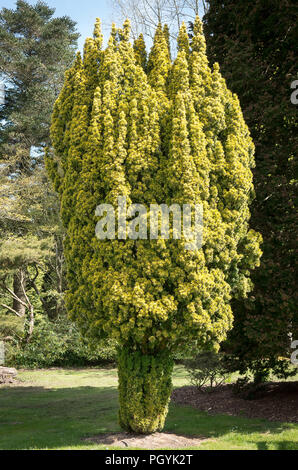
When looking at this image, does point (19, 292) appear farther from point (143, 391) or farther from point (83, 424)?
point (143, 391)

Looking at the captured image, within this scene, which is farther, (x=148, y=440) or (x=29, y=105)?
(x=29, y=105)

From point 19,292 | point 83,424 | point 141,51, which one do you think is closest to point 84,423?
point 83,424

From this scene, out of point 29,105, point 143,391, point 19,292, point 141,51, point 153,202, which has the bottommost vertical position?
point 143,391

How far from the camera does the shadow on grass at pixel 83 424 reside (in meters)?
6.13

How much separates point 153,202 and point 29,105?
1724cm

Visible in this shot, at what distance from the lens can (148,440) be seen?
594 centimetres

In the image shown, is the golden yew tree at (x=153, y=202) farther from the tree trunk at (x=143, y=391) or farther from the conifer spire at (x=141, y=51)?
the conifer spire at (x=141, y=51)

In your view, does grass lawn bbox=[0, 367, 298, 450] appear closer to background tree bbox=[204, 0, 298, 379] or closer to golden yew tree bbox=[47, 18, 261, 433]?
golden yew tree bbox=[47, 18, 261, 433]

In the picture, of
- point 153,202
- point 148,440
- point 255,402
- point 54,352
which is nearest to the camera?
point 148,440

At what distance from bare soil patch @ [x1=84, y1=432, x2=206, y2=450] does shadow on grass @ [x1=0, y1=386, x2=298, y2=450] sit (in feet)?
0.86

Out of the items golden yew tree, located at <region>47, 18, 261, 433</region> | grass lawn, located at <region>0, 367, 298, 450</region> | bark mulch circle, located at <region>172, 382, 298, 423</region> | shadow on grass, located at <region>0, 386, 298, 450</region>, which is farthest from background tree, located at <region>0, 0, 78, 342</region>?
golden yew tree, located at <region>47, 18, 261, 433</region>

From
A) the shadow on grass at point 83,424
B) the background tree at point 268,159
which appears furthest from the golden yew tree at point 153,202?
the shadow on grass at point 83,424

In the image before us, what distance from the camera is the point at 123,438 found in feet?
20.0

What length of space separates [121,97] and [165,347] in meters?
3.89
